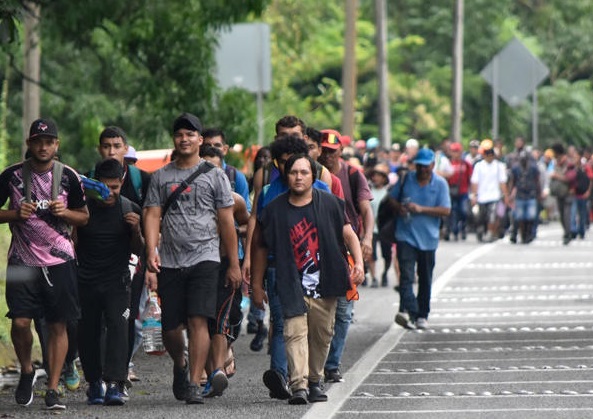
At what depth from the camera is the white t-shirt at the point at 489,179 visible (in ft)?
111

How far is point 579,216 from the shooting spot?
35562 mm

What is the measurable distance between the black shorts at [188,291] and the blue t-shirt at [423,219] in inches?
237

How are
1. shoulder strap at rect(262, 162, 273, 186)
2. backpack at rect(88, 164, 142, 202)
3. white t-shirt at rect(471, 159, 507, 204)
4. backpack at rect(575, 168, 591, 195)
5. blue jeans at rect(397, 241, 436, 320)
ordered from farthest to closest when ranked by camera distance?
1. backpack at rect(575, 168, 591, 195)
2. white t-shirt at rect(471, 159, 507, 204)
3. blue jeans at rect(397, 241, 436, 320)
4. shoulder strap at rect(262, 162, 273, 186)
5. backpack at rect(88, 164, 142, 202)

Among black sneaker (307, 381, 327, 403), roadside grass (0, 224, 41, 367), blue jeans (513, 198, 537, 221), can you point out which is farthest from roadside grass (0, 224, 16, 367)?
blue jeans (513, 198, 537, 221)

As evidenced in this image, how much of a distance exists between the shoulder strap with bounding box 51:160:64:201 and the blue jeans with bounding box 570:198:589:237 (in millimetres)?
22880

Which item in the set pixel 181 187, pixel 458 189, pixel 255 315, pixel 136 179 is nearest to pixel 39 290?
pixel 181 187

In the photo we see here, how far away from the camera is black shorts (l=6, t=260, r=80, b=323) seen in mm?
12453

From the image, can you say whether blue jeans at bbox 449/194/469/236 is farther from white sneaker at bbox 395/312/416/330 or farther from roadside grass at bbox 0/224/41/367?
roadside grass at bbox 0/224/41/367

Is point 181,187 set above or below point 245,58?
below

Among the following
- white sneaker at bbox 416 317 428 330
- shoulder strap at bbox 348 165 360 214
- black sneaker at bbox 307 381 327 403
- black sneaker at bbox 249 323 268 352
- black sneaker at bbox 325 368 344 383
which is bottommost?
white sneaker at bbox 416 317 428 330

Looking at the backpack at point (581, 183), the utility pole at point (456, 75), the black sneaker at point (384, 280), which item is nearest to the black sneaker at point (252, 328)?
the black sneaker at point (384, 280)

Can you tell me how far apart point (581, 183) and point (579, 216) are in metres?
0.80

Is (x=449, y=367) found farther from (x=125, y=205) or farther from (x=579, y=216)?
(x=579, y=216)

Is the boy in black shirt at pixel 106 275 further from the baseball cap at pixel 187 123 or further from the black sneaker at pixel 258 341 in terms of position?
the black sneaker at pixel 258 341
